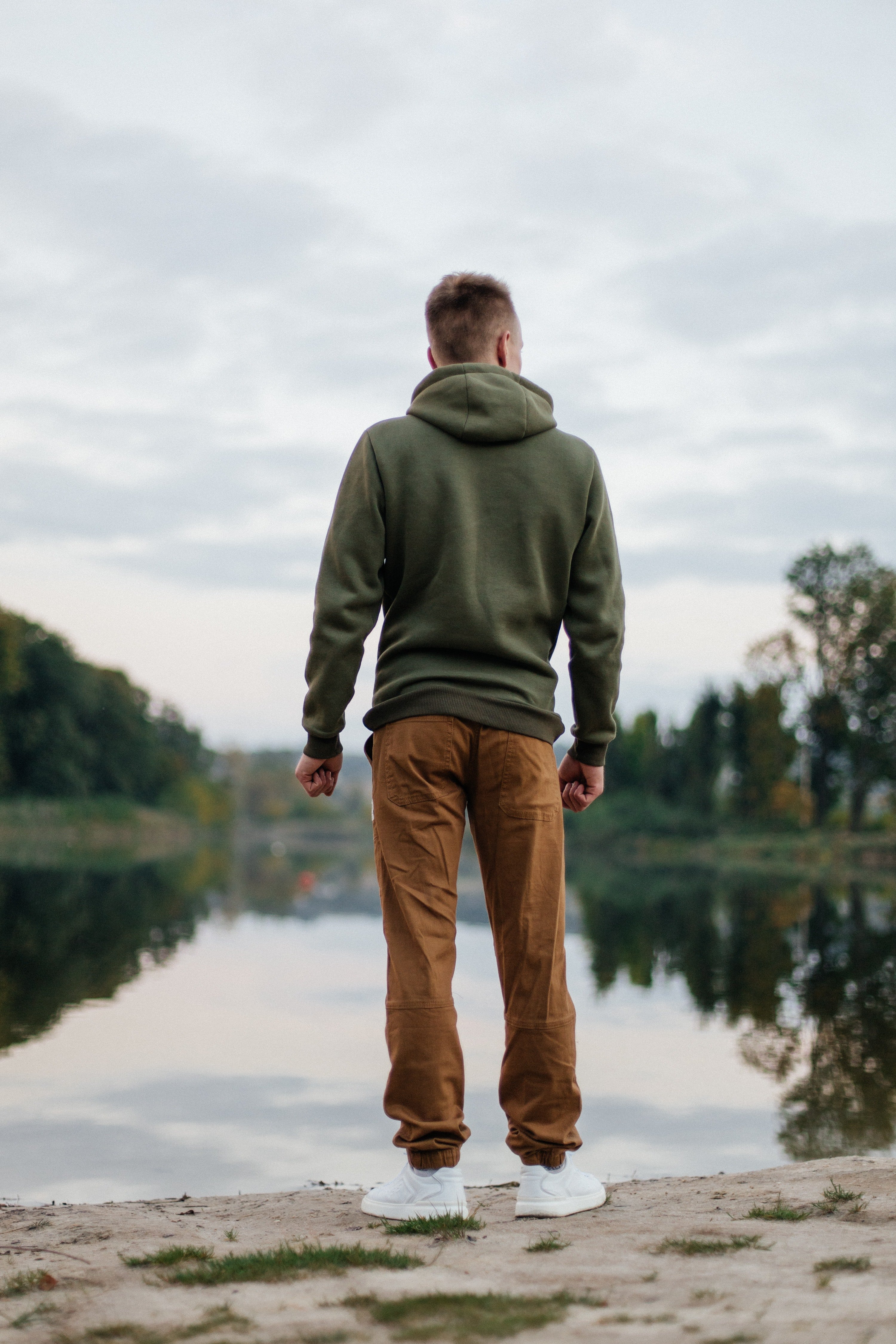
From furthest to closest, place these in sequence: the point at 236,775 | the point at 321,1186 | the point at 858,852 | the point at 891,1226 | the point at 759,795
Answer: the point at 236,775 → the point at 759,795 → the point at 858,852 → the point at 321,1186 → the point at 891,1226

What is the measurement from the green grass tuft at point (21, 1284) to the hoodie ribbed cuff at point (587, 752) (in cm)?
180

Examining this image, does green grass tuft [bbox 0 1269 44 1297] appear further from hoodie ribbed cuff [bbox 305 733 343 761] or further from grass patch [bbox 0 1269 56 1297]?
hoodie ribbed cuff [bbox 305 733 343 761]

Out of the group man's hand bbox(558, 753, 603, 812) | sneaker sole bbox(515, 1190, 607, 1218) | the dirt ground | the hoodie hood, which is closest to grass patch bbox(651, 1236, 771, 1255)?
the dirt ground

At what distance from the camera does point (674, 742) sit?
56.5m

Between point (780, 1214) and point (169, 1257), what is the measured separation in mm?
1426

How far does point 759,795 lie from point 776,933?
36.3m

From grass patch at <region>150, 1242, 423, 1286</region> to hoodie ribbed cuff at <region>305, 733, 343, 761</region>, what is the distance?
1.18 m

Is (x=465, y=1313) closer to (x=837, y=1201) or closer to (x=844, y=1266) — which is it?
(x=844, y=1266)

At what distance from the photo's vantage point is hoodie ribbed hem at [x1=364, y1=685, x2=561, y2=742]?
9.96 feet

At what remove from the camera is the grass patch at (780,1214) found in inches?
113

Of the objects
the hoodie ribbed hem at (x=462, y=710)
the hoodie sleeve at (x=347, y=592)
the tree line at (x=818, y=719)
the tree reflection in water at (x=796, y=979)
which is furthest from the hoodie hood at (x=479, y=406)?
the tree line at (x=818, y=719)

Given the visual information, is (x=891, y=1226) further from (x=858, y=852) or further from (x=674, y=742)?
(x=674, y=742)

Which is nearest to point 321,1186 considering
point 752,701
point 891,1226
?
point 891,1226

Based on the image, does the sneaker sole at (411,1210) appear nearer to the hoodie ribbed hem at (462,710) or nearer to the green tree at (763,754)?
the hoodie ribbed hem at (462,710)
